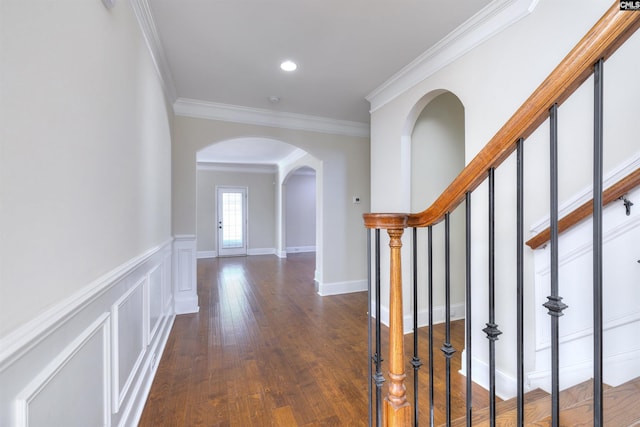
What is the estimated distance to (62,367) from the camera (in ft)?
3.04

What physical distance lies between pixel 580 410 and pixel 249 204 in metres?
7.84

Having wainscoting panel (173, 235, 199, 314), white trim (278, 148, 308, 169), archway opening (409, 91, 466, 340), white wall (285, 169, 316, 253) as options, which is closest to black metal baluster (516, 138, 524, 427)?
archway opening (409, 91, 466, 340)

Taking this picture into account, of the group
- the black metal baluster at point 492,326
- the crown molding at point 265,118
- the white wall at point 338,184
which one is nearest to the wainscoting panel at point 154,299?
the white wall at point 338,184

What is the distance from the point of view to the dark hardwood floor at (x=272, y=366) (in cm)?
178

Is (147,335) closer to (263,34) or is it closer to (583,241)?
(263,34)

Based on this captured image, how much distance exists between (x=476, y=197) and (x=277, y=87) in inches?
90.3

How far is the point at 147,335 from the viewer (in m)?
2.08

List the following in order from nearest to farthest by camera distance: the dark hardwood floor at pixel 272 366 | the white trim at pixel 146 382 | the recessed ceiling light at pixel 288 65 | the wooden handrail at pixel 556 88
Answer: the wooden handrail at pixel 556 88 → the white trim at pixel 146 382 → the dark hardwood floor at pixel 272 366 → the recessed ceiling light at pixel 288 65

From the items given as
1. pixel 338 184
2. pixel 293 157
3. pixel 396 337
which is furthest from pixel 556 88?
pixel 293 157

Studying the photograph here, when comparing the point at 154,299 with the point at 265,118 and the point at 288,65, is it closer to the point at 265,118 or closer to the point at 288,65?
the point at 288,65

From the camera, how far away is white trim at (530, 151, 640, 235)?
1.32m

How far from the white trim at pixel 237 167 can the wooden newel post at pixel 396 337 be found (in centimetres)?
742

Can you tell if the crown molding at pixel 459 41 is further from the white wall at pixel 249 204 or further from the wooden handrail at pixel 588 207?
the white wall at pixel 249 204

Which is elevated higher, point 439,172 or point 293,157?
point 293,157
